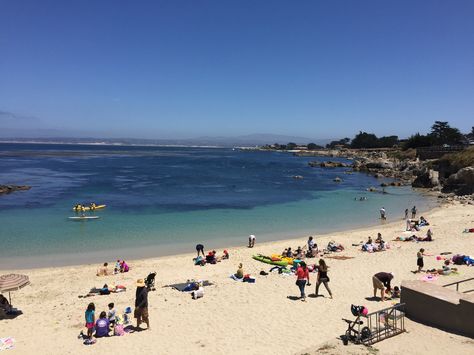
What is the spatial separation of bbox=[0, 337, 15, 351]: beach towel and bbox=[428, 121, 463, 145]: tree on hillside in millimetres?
93140

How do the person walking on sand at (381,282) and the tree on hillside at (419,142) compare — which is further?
the tree on hillside at (419,142)

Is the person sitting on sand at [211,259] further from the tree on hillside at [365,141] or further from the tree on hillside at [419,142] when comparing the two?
the tree on hillside at [365,141]

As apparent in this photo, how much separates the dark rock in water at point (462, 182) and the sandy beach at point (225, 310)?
23362 mm

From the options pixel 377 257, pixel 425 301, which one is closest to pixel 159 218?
pixel 377 257

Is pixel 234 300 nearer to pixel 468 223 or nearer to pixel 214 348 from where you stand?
pixel 214 348

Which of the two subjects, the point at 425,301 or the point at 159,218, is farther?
the point at 159,218

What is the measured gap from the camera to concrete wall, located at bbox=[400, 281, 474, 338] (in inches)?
359

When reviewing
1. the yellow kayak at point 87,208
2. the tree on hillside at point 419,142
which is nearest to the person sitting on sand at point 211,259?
the yellow kayak at point 87,208

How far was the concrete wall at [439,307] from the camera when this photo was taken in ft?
29.9

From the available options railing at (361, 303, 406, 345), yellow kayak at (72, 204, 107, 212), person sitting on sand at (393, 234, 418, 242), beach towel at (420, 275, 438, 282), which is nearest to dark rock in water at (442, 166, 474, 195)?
person sitting on sand at (393, 234, 418, 242)

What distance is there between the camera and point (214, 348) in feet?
32.5

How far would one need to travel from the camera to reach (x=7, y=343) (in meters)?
10.4

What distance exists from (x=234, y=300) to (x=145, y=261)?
8065mm

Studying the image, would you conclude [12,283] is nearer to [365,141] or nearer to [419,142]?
[419,142]
